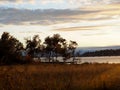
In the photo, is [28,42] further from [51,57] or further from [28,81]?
[28,81]

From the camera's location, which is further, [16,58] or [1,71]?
[16,58]

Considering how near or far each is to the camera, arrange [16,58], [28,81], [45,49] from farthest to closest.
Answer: [45,49]
[16,58]
[28,81]

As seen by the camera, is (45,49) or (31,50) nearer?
(31,50)

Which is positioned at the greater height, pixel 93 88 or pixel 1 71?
pixel 1 71

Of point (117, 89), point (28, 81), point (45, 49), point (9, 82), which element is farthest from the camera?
point (45, 49)

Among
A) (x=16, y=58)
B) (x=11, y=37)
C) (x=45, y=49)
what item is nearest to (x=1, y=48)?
(x=16, y=58)

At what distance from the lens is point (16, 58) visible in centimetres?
5378

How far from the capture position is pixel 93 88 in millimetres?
15898

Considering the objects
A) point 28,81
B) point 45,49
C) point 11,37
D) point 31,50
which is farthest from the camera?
point 45,49

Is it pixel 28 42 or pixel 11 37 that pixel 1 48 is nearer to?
pixel 11 37

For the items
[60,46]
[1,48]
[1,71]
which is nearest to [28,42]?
[60,46]

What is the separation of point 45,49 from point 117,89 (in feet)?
251

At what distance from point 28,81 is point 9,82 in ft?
9.09

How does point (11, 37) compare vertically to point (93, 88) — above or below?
above
